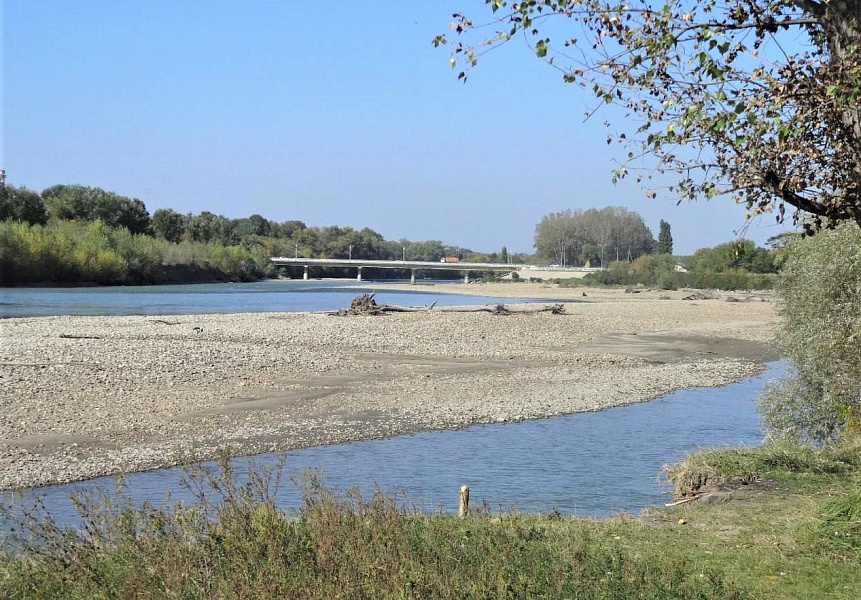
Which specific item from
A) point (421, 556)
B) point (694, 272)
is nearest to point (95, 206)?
point (694, 272)

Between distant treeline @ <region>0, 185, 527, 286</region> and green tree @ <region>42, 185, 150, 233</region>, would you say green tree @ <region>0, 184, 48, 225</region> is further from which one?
green tree @ <region>42, 185, 150, 233</region>

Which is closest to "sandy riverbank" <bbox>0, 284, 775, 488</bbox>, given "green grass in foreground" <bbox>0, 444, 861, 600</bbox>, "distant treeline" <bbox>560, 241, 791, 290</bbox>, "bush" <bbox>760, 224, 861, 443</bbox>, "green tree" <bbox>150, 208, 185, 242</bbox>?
"bush" <bbox>760, 224, 861, 443</bbox>

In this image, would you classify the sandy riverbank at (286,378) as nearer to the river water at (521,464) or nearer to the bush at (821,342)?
the river water at (521,464)

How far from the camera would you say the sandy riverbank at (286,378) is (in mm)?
16453

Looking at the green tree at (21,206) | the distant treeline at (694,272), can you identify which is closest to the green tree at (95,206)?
the green tree at (21,206)

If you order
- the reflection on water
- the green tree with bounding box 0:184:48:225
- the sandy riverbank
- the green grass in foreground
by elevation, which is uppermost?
the green tree with bounding box 0:184:48:225

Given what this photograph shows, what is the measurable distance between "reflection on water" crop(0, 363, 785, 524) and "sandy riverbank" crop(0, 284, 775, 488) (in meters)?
0.95

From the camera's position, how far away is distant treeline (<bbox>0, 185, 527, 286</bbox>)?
8712 cm

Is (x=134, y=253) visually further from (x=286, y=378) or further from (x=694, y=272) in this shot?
(x=286, y=378)

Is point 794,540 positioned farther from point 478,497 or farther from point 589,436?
point 589,436

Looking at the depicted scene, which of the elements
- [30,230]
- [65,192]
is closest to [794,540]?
[30,230]

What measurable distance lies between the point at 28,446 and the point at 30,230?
3221 inches

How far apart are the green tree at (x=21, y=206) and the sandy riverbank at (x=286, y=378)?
218 ft

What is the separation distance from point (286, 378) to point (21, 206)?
91449 millimetres
